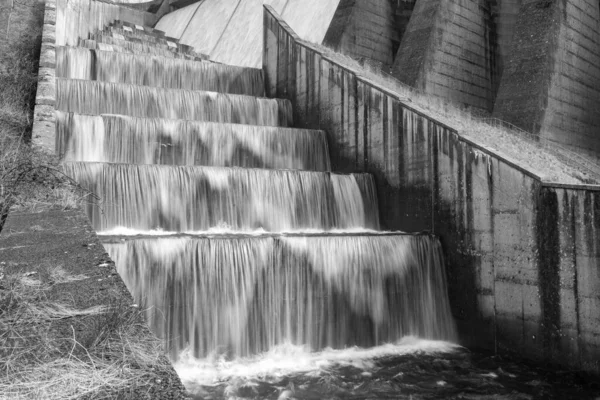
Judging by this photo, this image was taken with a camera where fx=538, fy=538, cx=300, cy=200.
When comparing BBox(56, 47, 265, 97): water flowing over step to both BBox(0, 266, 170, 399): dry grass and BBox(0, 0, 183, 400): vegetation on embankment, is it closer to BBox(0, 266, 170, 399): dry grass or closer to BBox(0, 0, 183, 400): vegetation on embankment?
BBox(0, 0, 183, 400): vegetation on embankment

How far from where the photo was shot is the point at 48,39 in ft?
44.7

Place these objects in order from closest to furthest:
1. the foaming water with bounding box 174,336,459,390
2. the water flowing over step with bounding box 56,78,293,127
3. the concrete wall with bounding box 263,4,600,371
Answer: the foaming water with bounding box 174,336,459,390, the concrete wall with bounding box 263,4,600,371, the water flowing over step with bounding box 56,78,293,127

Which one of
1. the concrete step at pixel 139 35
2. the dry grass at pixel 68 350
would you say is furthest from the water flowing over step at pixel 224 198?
the concrete step at pixel 139 35

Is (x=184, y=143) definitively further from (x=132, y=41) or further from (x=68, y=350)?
(x=132, y=41)

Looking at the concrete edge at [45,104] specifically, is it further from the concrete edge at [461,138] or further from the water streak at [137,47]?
the concrete edge at [461,138]

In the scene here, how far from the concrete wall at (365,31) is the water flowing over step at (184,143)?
5.81 m

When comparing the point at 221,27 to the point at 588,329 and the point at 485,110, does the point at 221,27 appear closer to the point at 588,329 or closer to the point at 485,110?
the point at 485,110

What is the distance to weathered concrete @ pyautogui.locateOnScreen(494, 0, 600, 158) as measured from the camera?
1355 cm

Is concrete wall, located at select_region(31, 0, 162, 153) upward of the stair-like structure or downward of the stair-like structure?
upward

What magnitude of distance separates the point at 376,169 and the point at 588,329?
16.5 feet

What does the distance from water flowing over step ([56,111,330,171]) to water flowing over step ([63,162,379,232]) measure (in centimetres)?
166

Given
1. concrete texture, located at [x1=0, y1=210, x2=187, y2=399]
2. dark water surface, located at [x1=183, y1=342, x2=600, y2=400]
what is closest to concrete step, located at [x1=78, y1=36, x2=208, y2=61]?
dark water surface, located at [x1=183, y1=342, x2=600, y2=400]

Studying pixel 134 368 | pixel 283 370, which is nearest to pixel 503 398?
pixel 283 370

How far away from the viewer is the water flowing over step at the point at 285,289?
22.1ft
